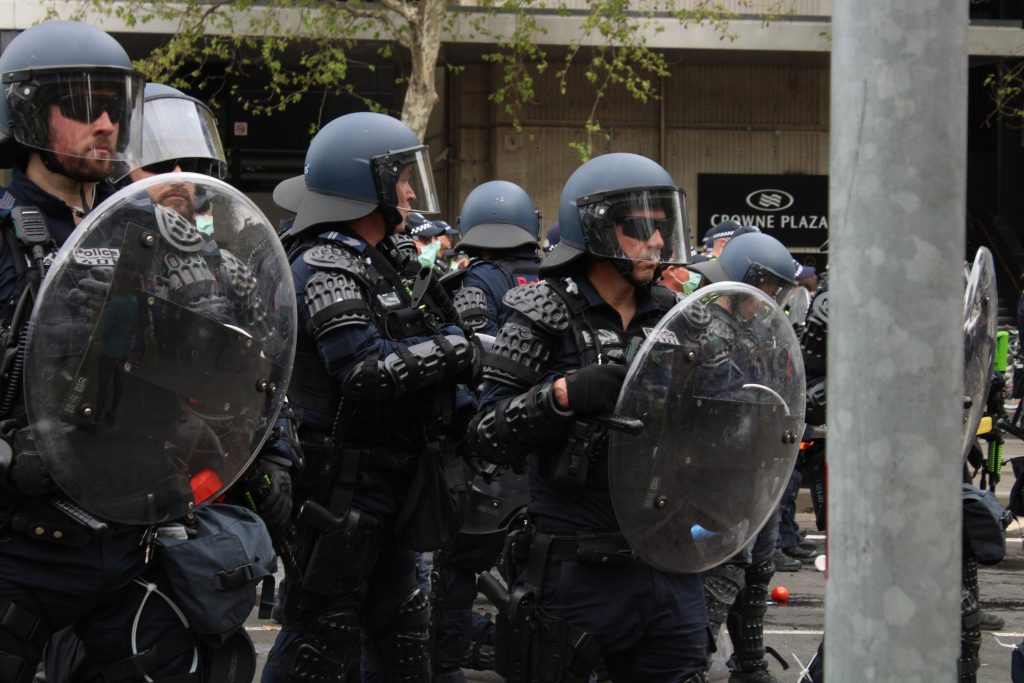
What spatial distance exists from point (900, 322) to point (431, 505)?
2.67 metres

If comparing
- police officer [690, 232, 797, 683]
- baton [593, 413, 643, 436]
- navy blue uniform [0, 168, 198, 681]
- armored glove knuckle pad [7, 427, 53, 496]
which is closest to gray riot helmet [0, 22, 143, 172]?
navy blue uniform [0, 168, 198, 681]

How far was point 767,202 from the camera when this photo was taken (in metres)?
20.5

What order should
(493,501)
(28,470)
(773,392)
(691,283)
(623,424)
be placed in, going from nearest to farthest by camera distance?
1. (28,470)
2. (623,424)
3. (773,392)
4. (493,501)
5. (691,283)

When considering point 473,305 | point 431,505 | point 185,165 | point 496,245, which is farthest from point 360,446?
point 496,245

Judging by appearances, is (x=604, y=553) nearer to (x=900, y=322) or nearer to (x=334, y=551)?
(x=334, y=551)

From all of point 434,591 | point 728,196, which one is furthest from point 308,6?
point 434,591

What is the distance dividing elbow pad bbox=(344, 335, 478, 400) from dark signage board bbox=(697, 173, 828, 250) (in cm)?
1638

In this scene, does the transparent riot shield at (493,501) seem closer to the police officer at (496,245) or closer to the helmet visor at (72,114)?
the police officer at (496,245)

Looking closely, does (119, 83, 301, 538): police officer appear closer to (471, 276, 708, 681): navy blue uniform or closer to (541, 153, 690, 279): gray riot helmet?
(471, 276, 708, 681): navy blue uniform

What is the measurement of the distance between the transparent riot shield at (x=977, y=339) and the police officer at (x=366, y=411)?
1.61 m

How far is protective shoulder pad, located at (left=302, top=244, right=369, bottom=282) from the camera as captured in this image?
432cm

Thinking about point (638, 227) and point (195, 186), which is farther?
point (638, 227)

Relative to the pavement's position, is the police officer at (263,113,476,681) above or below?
above

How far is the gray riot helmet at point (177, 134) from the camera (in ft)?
14.8
